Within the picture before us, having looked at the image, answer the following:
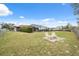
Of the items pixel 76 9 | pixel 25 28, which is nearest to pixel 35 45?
pixel 25 28

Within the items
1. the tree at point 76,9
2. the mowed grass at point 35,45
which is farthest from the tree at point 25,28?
the tree at point 76,9

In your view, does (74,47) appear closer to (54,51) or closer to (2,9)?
(54,51)

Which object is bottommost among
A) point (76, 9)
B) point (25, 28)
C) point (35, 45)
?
point (35, 45)

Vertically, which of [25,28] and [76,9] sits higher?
[76,9]

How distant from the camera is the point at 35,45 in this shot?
1389mm

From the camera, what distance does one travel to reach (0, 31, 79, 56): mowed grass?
1368 millimetres

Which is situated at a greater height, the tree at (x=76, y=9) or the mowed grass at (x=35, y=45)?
the tree at (x=76, y=9)

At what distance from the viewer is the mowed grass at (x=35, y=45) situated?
4.49ft

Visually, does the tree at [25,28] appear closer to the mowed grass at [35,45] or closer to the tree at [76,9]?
the mowed grass at [35,45]

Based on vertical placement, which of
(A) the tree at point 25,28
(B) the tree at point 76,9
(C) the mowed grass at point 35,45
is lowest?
(C) the mowed grass at point 35,45

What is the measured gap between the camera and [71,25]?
54.6 inches

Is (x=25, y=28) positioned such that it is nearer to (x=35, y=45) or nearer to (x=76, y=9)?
(x=35, y=45)

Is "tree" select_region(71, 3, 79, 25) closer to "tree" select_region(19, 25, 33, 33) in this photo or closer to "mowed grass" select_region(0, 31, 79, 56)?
"mowed grass" select_region(0, 31, 79, 56)

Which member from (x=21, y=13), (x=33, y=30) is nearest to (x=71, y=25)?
(x=33, y=30)
